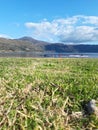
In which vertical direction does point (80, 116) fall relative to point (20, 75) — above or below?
below

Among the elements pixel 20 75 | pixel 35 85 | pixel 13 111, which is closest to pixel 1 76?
pixel 20 75

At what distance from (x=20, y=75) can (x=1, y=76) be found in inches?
34.7

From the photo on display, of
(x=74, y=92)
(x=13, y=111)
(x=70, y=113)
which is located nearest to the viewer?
(x=13, y=111)

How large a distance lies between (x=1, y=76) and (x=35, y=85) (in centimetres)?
229

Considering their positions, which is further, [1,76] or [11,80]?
[1,76]

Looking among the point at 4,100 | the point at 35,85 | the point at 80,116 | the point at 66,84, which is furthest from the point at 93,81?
the point at 4,100

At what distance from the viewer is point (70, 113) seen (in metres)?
10.0

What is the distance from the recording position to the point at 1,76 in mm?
13492

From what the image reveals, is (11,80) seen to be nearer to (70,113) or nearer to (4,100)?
(4,100)

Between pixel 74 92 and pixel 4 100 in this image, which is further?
pixel 74 92

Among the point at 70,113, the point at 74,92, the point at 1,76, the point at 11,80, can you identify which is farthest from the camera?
the point at 1,76

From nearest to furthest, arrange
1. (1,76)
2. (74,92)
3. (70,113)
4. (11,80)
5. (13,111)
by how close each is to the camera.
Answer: (13,111), (70,113), (74,92), (11,80), (1,76)

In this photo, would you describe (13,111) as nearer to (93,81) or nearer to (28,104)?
(28,104)

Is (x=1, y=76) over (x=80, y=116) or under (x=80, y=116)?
over
